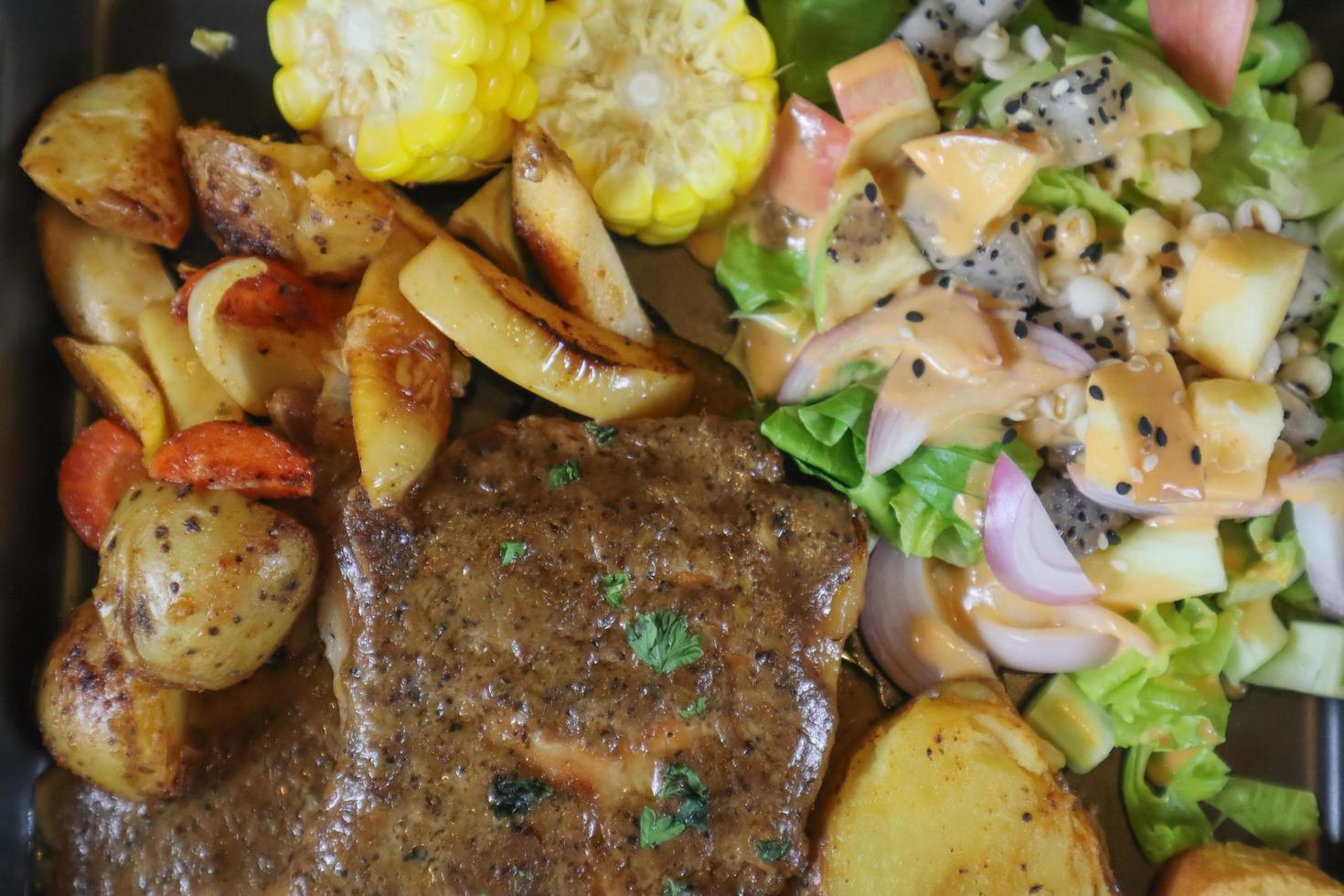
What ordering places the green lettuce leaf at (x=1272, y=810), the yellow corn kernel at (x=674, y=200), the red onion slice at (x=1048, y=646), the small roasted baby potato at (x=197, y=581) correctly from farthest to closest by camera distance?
the green lettuce leaf at (x=1272, y=810) → the red onion slice at (x=1048, y=646) → the yellow corn kernel at (x=674, y=200) → the small roasted baby potato at (x=197, y=581)

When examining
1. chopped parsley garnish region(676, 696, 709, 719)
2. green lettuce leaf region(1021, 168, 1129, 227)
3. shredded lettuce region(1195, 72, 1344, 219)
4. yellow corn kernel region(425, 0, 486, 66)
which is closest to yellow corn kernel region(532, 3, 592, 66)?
yellow corn kernel region(425, 0, 486, 66)

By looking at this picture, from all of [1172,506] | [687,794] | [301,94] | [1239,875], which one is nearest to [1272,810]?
[1239,875]

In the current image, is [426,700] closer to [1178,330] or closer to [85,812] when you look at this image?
[85,812]

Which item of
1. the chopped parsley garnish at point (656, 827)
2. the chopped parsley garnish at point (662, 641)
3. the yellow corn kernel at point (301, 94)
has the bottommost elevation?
the chopped parsley garnish at point (656, 827)

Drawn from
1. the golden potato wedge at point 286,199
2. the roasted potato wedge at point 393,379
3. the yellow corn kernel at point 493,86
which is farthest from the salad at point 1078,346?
the golden potato wedge at point 286,199

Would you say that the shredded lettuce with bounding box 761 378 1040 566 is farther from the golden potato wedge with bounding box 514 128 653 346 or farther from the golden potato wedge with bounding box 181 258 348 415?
the golden potato wedge with bounding box 181 258 348 415

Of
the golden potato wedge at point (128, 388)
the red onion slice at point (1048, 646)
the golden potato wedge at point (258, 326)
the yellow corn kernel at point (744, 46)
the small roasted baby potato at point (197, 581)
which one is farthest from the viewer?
the red onion slice at point (1048, 646)

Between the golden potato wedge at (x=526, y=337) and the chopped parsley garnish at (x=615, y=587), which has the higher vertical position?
the golden potato wedge at (x=526, y=337)

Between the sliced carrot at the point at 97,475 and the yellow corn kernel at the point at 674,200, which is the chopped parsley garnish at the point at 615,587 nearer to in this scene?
the yellow corn kernel at the point at 674,200
